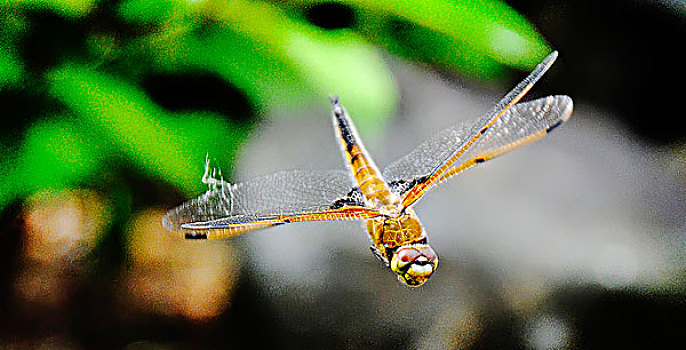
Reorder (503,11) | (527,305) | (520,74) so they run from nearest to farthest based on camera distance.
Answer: (503,11) < (520,74) < (527,305)

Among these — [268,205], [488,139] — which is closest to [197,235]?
[268,205]

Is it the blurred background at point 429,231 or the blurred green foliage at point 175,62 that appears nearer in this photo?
the blurred green foliage at point 175,62

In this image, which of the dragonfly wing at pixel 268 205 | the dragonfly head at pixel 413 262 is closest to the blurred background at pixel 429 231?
the dragonfly wing at pixel 268 205

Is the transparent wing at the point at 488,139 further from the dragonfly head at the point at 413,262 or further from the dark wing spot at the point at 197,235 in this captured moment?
the dark wing spot at the point at 197,235

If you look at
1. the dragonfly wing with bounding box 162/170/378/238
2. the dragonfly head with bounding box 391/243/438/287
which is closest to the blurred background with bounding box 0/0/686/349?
the dragonfly wing with bounding box 162/170/378/238

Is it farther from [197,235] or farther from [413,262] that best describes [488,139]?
[197,235]

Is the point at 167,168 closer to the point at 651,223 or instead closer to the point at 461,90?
the point at 461,90

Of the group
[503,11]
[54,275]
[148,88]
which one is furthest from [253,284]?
[503,11]
